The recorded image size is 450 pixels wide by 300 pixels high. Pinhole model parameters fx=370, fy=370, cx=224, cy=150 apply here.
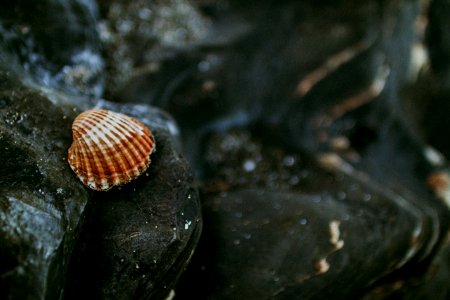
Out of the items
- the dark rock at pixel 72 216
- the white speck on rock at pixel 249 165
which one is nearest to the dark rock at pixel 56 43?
the dark rock at pixel 72 216

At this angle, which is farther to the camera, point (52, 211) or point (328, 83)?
point (328, 83)

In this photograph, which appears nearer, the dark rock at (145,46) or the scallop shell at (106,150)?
the scallop shell at (106,150)

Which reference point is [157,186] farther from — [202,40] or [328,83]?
[328,83]

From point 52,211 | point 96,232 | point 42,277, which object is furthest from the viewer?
point 96,232

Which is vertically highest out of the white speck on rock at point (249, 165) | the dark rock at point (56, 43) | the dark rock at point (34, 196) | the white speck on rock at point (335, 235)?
the dark rock at point (56, 43)

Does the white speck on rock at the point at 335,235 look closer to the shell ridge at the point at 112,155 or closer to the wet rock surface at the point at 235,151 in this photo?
the wet rock surface at the point at 235,151

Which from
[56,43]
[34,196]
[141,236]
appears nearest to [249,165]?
[141,236]

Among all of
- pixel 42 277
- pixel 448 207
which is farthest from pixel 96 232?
pixel 448 207
